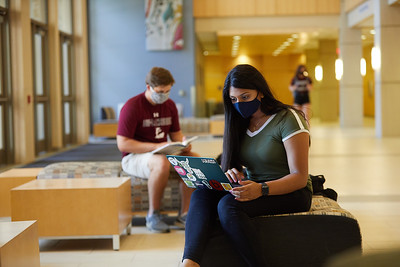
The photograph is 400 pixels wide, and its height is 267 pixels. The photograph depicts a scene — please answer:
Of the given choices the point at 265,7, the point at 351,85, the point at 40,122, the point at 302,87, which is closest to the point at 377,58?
the point at 302,87

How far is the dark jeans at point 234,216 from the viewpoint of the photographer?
2.89 m

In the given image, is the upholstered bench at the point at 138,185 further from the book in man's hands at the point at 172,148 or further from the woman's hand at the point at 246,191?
the woman's hand at the point at 246,191

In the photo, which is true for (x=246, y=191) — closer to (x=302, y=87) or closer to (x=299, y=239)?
(x=299, y=239)

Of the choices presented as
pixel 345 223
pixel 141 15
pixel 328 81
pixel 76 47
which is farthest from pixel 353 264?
pixel 328 81

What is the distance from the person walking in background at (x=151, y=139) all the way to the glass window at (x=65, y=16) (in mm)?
9487

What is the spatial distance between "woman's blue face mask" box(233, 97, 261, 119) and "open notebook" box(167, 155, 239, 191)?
39 centimetres

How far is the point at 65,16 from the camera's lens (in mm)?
14320

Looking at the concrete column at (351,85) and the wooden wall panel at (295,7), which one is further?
the concrete column at (351,85)

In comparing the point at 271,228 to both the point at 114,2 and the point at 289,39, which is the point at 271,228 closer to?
the point at 114,2

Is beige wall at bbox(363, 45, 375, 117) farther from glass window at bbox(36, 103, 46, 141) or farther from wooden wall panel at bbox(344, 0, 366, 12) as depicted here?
glass window at bbox(36, 103, 46, 141)

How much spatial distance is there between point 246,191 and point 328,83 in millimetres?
21151

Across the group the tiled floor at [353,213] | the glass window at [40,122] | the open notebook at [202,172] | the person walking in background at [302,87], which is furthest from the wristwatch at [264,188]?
the person walking in background at [302,87]

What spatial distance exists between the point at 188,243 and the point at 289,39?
64.1 feet

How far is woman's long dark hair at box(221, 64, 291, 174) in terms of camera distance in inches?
123
